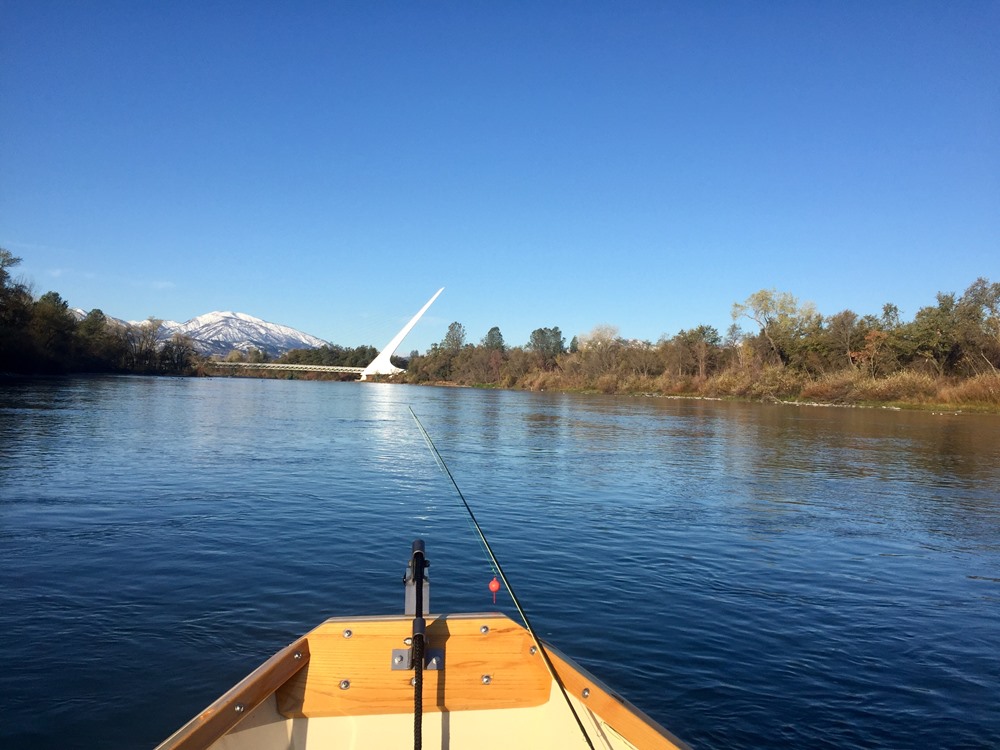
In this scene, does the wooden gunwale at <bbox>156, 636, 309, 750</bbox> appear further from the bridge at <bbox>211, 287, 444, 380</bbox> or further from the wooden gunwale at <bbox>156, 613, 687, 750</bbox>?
the bridge at <bbox>211, 287, 444, 380</bbox>

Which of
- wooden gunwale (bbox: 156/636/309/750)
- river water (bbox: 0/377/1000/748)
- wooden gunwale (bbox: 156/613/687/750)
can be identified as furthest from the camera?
river water (bbox: 0/377/1000/748)

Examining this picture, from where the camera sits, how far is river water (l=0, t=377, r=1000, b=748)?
19.0ft

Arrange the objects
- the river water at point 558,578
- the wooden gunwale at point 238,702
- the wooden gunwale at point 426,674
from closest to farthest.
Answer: the wooden gunwale at point 238,702, the wooden gunwale at point 426,674, the river water at point 558,578

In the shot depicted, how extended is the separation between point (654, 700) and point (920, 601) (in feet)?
16.4

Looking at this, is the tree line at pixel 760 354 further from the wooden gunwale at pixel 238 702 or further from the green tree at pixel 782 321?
the wooden gunwale at pixel 238 702

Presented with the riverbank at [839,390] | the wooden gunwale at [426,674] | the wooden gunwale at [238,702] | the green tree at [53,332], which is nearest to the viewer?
the wooden gunwale at [238,702]

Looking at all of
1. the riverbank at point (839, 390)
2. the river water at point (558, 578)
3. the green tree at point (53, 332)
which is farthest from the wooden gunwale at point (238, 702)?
the green tree at point (53, 332)

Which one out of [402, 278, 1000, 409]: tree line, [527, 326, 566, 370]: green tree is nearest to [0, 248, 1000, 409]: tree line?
[402, 278, 1000, 409]: tree line

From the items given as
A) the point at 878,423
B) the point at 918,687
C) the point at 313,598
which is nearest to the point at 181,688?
the point at 313,598

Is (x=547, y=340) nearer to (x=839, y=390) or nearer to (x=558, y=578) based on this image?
(x=839, y=390)

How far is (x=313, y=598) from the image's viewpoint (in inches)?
321

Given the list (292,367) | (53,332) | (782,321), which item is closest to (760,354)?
(782,321)

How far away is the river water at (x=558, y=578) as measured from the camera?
19.0ft

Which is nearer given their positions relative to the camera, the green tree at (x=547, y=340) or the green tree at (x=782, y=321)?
the green tree at (x=782, y=321)
